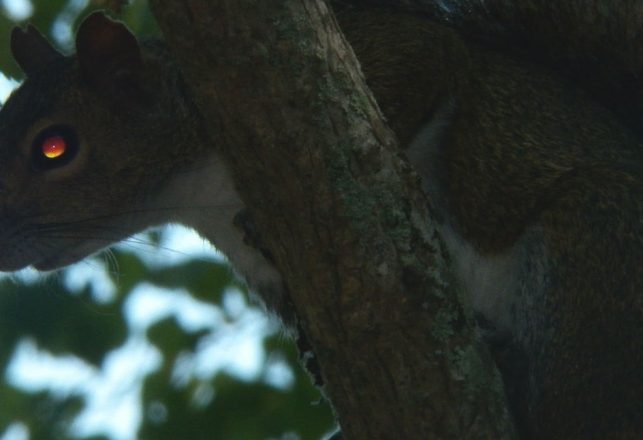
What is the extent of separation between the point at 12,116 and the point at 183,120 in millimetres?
504

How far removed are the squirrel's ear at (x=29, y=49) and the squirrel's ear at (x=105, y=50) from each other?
1.26 feet

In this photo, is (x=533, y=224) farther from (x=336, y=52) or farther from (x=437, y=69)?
(x=336, y=52)

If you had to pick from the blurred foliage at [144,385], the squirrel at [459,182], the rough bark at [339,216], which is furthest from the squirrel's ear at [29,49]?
the rough bark at [339,216]

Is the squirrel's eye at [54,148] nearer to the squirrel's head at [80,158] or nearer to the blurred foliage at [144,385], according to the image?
the squirrel's head at [80,158]

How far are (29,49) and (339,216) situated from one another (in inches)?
71.9

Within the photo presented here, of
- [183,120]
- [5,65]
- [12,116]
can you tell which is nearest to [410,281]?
[183,120]

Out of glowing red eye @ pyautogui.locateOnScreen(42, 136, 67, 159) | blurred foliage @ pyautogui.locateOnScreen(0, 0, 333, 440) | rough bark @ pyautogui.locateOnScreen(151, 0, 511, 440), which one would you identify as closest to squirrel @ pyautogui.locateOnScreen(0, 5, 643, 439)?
glowing red eye @ pyautogui.locateOnScreen(42, 136, 67, 159)

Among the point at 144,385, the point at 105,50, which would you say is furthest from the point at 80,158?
the point at 144,385

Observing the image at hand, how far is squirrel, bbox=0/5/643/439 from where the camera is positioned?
108 inches

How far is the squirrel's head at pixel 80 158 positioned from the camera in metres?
3.37

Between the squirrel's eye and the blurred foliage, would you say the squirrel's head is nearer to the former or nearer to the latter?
the squirrel's eye

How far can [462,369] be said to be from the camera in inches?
94.5

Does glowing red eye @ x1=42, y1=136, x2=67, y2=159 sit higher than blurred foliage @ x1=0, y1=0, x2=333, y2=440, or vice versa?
glowing red eye @ x1=42, y1=136, x2=67, y2=159

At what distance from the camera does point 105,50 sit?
3.33 metres
